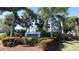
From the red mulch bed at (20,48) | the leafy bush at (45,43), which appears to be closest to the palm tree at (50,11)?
the leafy bush at (45,43)

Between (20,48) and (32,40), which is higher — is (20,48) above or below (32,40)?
below

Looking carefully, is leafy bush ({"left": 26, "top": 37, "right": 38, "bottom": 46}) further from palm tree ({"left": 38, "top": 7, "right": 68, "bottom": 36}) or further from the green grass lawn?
the green grass lawn

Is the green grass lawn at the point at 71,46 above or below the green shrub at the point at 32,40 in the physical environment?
below

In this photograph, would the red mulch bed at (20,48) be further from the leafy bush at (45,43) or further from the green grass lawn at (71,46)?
the green grass lawn at (71,46)

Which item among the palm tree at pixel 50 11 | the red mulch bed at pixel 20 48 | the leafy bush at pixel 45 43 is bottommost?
the red mulch bed at pixel 20 48

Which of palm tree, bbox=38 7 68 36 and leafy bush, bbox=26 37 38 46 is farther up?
palm tree, bbox=38 7 68 36

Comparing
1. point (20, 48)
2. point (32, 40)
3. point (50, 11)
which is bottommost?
point (20, 48)

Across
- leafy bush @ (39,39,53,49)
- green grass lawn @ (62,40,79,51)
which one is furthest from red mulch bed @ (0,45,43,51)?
green grass lawn @ (62,40,79,51)

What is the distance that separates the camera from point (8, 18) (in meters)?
5.82

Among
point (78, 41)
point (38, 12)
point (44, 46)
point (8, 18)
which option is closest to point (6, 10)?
point (8, 18)

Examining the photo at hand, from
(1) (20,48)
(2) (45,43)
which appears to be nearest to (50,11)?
(2) (45,43)

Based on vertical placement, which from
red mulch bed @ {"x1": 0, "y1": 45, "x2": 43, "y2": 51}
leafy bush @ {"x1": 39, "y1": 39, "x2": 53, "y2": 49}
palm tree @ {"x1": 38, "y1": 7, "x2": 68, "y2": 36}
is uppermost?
palm tree @ {"x1": 38, "y1": 7, "x2": 68, "y2": 36}

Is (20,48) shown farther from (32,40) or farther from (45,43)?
(45,43)
